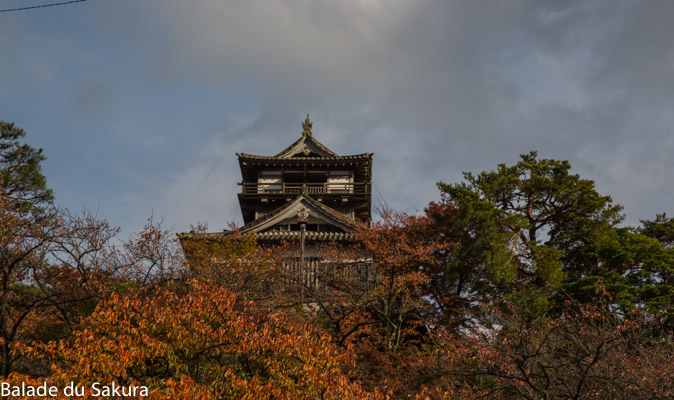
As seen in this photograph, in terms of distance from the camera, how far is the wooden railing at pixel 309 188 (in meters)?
29.8

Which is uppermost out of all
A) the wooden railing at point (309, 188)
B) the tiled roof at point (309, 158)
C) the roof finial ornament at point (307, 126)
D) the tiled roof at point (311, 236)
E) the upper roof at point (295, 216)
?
the roof finial ornament at point (307, 126)

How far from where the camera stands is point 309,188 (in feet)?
99.6

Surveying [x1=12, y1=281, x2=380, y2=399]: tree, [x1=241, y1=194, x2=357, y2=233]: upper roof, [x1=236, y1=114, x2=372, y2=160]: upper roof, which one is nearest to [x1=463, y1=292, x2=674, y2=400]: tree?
[x1=12, y1=281, x2=380, y2=399]: tree

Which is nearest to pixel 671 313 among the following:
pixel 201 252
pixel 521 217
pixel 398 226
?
pixel 521 217

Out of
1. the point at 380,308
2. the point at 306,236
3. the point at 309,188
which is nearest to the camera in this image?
the point at 380,308

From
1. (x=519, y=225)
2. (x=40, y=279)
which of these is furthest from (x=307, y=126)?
(x=40, y=279)

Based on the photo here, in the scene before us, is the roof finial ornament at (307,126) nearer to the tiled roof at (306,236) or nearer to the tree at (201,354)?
the tiled roof at (306,236)

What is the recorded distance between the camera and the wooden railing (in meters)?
29.8

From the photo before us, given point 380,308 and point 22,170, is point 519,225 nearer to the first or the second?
point 380,308

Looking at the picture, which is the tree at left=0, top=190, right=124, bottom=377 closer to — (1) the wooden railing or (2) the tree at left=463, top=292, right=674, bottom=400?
(2) the tree at left=463, top=292, right=674, bottom=400

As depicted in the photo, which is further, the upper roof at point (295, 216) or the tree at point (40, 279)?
the upper roof at point (295, 216)

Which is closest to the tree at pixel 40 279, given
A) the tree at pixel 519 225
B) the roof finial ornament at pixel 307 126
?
the tree at pixel 519 225

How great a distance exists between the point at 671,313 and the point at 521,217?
6.61 m

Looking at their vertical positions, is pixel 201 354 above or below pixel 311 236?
below
